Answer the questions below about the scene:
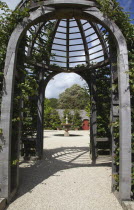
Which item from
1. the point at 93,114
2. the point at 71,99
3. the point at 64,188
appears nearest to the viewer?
the point at 64,188

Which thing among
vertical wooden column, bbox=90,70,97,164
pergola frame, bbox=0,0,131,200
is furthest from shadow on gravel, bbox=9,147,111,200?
pergola frame, bbox=0,0,131,200

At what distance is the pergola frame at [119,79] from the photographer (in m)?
2.94

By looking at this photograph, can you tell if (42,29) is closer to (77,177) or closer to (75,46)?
(75,46)

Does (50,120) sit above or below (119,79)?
below

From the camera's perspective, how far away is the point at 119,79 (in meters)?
3.18

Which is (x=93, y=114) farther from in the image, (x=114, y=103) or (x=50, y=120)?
(x=50, y=120)

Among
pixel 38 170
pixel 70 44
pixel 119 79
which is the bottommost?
pixel 38 170

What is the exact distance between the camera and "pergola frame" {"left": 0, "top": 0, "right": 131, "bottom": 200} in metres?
2.94

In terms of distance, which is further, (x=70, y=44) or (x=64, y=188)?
(x=70, y=44)

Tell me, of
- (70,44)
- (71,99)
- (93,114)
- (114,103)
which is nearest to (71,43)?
(70,44)

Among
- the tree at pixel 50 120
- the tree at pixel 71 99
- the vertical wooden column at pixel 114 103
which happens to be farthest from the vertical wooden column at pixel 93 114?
the tree at pixel 71 99

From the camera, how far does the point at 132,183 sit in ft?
9.68

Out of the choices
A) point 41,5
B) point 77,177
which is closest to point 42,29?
point 41,5

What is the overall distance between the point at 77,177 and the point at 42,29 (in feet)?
19.9
